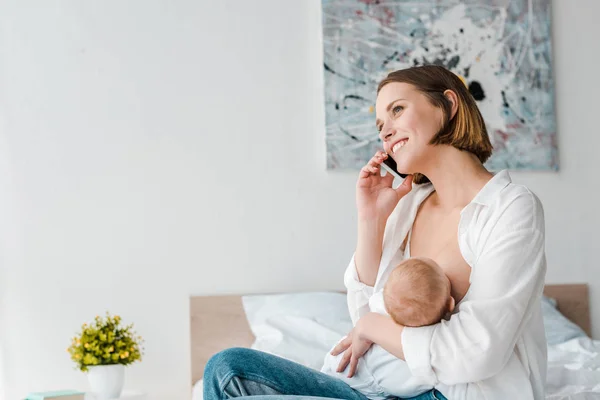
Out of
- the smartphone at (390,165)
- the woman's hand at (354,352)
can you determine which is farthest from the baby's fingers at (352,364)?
the smartphone at (390,165)

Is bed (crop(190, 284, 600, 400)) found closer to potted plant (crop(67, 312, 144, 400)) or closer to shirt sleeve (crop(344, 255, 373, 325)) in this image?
potted plant (crop(67, 312, 144, 400))

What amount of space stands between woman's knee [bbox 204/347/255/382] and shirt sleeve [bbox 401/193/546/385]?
28 cm

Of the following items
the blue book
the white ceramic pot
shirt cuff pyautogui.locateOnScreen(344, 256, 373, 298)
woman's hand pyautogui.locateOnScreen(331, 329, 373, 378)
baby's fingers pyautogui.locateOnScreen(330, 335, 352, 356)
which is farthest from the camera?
the white ceramic pot

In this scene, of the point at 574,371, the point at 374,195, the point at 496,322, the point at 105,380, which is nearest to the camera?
the point at 496,322

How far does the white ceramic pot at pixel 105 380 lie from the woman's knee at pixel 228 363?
4.50ft

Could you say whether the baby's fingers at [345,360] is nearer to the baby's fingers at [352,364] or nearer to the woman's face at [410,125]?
the baby's fingers at [352,364]

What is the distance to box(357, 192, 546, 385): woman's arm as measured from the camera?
1214 millimetres

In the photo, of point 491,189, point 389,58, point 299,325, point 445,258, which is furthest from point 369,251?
point 389,58

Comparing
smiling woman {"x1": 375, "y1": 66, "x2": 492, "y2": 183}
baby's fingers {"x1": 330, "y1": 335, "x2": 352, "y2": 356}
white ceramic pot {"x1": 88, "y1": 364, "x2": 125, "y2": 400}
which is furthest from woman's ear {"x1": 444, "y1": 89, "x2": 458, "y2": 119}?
white ceramic pot {"x1": 88, "y1": 364, "x2": 125, "y2": 400}

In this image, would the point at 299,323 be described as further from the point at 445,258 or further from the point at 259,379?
the point at 259,379

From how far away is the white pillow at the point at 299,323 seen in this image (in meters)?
2.45

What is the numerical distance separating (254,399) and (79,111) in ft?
6.75

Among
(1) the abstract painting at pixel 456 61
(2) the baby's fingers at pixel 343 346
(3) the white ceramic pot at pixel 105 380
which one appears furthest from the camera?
(1) the abstract painting at pixel 456 61

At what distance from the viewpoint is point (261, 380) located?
1.27 meters
